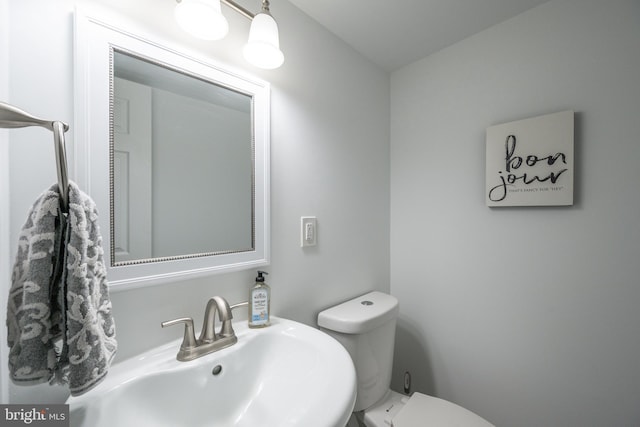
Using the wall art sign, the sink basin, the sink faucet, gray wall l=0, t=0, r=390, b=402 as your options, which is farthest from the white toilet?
the wall art sign

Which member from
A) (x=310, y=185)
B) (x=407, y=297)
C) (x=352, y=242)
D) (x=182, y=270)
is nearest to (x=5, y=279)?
(x=182, y=270)

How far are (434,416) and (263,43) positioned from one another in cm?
150

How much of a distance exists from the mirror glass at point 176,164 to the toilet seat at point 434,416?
2.99ft

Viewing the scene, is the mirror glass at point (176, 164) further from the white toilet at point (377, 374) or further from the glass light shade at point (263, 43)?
the white toilet at point (377, 374)


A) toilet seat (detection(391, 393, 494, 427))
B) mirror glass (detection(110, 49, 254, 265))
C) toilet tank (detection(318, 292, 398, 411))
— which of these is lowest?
toilet seat (detection(391, 393, 494, 427))

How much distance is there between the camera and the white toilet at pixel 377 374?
1.00 meters

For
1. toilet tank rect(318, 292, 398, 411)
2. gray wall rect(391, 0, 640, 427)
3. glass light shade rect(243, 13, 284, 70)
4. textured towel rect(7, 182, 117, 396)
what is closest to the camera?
textured towel rect(7, 182, 117, 396)

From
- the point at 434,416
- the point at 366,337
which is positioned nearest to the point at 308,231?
the point at 366,337

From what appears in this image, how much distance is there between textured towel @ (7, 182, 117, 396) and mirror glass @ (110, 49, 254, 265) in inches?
9.5

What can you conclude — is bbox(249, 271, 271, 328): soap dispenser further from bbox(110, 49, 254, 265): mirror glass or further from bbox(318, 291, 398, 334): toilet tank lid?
bbox(318, 291, 398, 334): toilet tank lid

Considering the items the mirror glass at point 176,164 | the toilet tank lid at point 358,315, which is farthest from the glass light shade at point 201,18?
the toilet tank lid at point 358,315

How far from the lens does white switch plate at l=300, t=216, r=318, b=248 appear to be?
107cm

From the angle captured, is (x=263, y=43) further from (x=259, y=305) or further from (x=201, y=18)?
(x=259, y=305)

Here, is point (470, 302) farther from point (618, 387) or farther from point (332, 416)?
point (332, 416)
